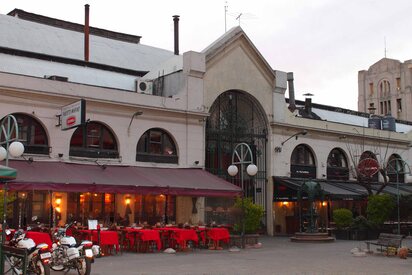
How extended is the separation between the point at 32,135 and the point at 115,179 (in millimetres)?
3963

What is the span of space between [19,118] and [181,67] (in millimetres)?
10077

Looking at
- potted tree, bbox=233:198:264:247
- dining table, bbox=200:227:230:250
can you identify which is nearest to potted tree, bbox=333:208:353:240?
potted tree, bbox=233:198:264:247

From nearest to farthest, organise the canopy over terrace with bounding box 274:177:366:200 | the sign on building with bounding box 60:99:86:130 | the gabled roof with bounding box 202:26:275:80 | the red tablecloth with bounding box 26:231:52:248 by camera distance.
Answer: the red tablecloth with bounding box 26:231:52:248 < the sign on building with bounding box 60:99:86:130 < the gabled roof with bounding box 202:26:275:80 < the canopy over terrace with bounding box 274:177:366:200

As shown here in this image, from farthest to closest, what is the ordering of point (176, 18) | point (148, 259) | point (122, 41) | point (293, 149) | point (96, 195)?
point (122, 41) → point (176, 18) → point (293, 149) → point (96, 195) → point (148, 259)

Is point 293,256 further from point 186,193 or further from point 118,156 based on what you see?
point 118,156

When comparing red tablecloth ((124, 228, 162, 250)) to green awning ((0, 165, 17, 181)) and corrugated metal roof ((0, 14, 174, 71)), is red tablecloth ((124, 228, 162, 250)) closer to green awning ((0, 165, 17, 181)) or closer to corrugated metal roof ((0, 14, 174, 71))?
green awning ((0, 165, 17, 181))

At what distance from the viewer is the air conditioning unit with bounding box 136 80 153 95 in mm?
29533

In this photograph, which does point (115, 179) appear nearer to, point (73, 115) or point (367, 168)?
point (73, 115)

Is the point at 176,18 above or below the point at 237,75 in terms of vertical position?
above

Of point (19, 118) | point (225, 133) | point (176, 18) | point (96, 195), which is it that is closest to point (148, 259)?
point (96, 195)

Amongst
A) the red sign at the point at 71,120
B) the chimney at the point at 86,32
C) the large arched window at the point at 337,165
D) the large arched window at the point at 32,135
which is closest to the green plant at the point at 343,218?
the large arched window at the point at 337,165

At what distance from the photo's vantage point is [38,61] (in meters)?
28.6

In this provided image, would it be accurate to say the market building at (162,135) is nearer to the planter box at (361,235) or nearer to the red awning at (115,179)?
the red awning at (115,179)

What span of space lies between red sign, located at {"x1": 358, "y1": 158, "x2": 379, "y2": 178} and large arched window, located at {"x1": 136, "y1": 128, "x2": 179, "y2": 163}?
13.2 metres
